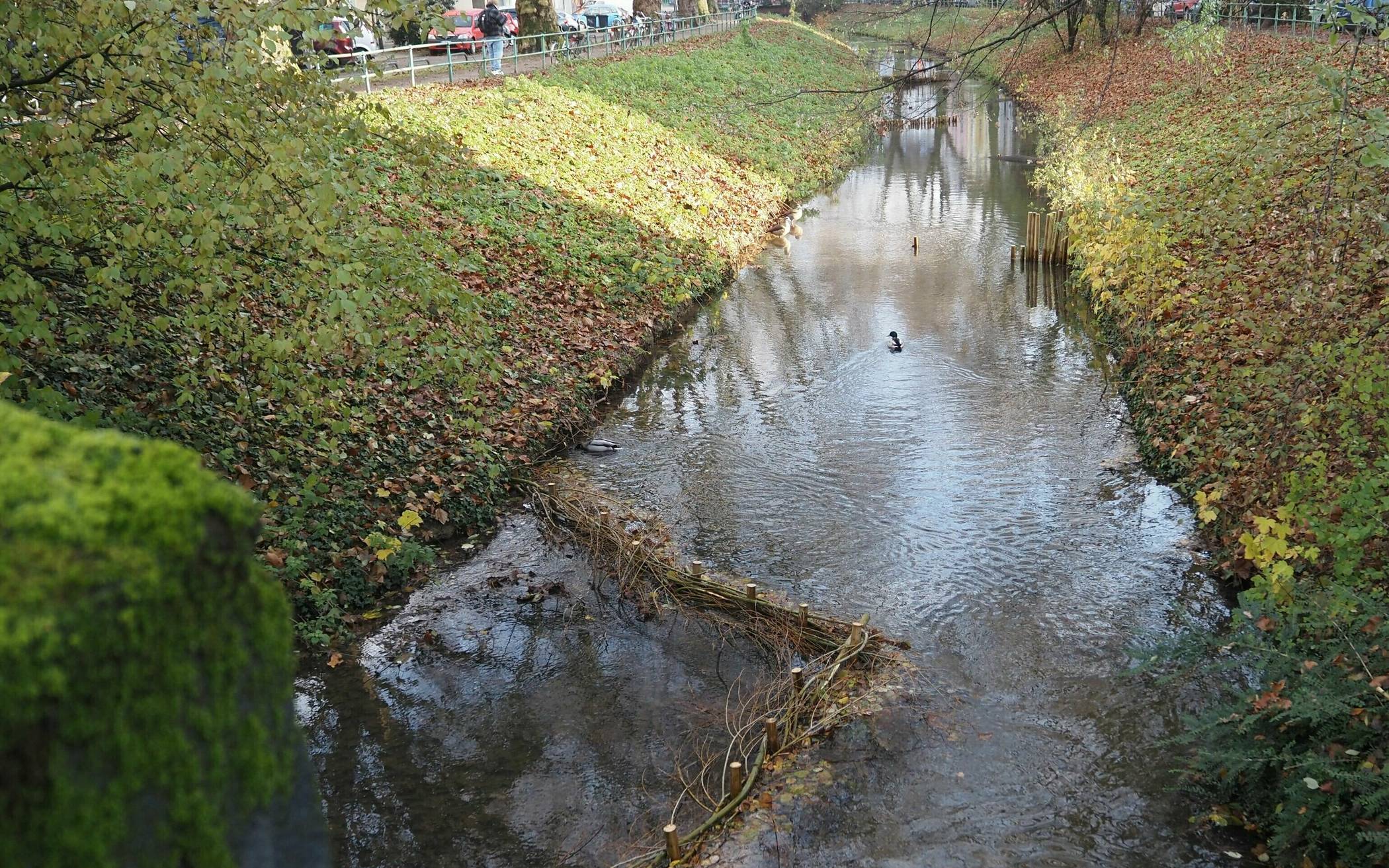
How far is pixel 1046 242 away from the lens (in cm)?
2036

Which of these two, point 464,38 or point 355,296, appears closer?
point 355,296

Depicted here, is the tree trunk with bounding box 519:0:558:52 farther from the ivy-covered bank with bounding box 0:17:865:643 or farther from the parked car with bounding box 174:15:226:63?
the parked car with bounding box 174:15:226:63

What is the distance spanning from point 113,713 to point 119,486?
43cm

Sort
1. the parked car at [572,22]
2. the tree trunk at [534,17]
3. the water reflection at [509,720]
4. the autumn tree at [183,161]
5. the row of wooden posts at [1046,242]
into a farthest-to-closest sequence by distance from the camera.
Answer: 1. the parked car at [572,22]
2. the tree trunk at [534,17]
3. the row of wooden posts at [1046,242]
4. the water reflection at [509,720]
5. the autumn tree at [183,161]

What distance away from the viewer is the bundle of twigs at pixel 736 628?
682 centimetres

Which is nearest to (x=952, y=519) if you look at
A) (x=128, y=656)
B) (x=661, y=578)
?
(x=661, y=578)

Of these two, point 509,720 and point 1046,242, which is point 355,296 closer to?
point 509,720

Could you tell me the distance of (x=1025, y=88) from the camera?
135 ft

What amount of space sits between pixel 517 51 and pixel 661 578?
22.1 m

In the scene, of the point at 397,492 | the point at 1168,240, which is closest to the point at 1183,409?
the point at 1168,240

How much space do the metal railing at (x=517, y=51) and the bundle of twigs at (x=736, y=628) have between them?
317 inches

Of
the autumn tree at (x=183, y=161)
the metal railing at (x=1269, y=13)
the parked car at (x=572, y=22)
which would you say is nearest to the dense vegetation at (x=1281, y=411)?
the metal railing at (x=1269, y=13)

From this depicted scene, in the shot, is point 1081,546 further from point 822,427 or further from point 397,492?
point 397,492

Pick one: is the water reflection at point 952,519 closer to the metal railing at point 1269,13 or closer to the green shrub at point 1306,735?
the green shrub at point 1306,735
